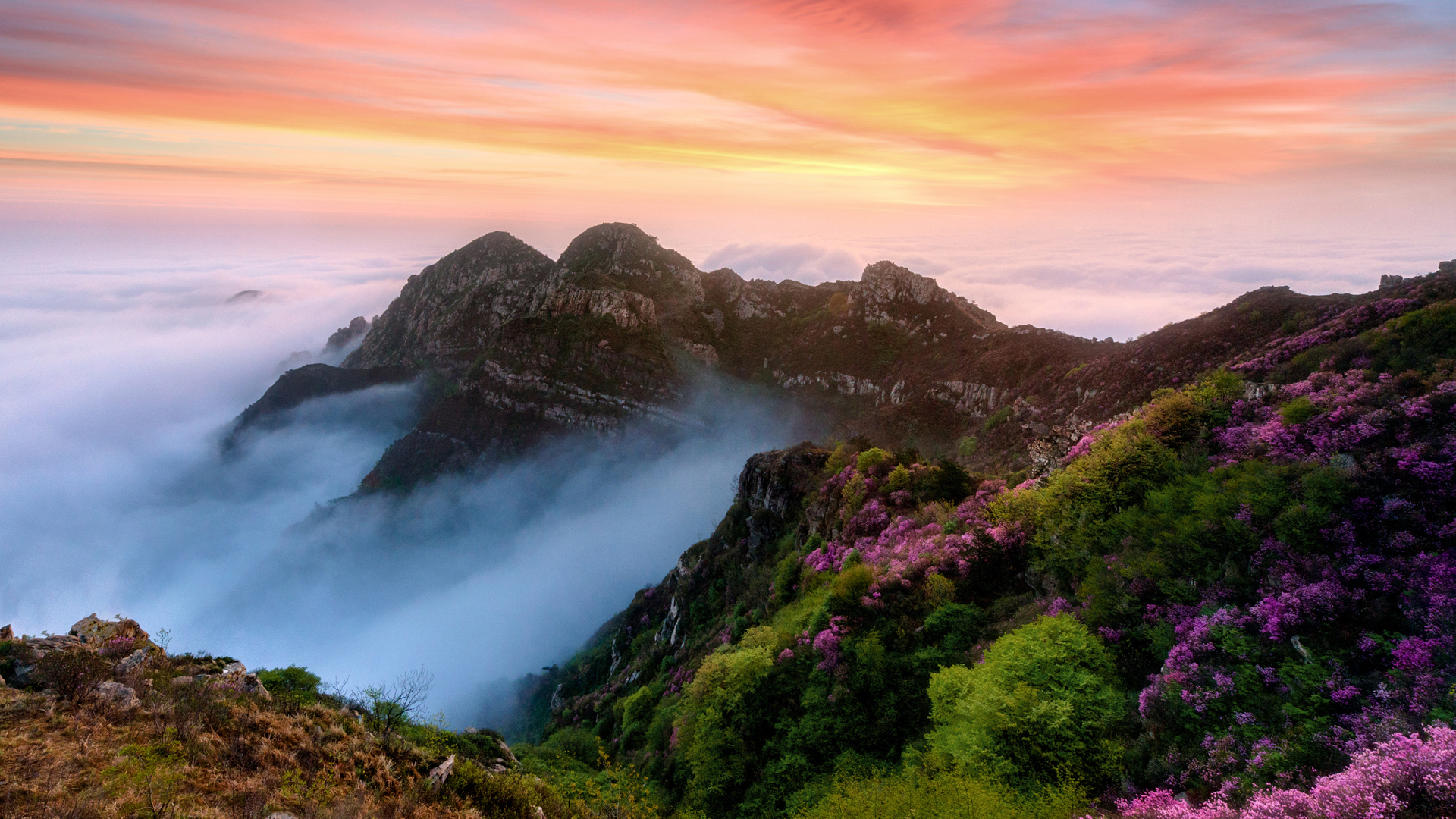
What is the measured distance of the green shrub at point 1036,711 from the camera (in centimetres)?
1418

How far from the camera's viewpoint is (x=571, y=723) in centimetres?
4678

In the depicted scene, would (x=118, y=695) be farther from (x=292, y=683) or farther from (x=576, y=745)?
(x=576, y=745)

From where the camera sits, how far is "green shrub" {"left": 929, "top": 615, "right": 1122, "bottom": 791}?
14180mm

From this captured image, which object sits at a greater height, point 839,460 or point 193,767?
point 839,460

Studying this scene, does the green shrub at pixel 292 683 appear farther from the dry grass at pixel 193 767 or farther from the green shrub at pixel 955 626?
the green shrub at pixel 955 626

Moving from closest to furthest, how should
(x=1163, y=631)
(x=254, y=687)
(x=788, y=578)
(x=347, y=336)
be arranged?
(x=1163, y=631) → (x=254, y=687) → (x=788, y=578) → (x=347, y=336)

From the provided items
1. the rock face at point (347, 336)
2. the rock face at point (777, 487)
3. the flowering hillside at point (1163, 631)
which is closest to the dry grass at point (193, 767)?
the flowering hillside at point (1163, 631)

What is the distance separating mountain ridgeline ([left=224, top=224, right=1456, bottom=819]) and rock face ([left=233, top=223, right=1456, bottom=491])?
1.62 meters

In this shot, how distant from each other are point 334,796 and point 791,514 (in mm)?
37209

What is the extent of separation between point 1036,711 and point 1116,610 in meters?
5.75

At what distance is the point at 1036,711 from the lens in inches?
581

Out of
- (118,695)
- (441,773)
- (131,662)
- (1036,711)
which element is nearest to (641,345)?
(131,662)

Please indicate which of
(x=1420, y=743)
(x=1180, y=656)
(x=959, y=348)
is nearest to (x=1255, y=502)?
(x=1180, y=656)

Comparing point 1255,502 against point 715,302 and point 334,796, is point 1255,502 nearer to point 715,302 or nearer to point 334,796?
point 334,796
